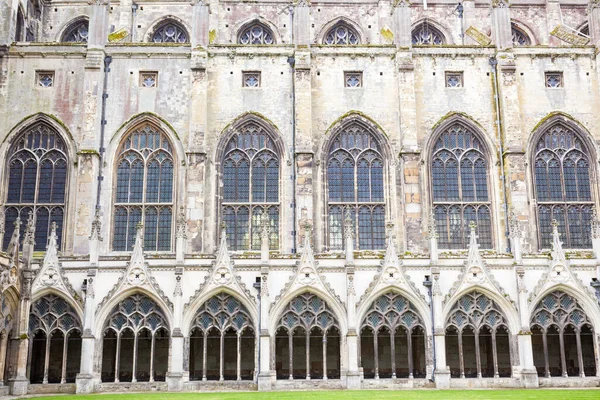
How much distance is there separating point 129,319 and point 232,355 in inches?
193

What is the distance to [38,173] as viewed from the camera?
31469mm

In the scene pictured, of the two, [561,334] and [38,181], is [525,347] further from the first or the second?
[38,181]

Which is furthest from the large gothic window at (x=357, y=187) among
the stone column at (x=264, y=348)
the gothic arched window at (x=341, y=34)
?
the gothic arched window at (x=341, y=34)

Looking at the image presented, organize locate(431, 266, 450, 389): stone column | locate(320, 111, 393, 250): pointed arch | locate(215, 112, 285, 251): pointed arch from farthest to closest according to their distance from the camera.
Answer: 1. locate(320, 111, 393, 250): pointed arch
2. locate(215, 112, 285, 251): pointed arch
3. locate(431, 266, 450, 389): stone column

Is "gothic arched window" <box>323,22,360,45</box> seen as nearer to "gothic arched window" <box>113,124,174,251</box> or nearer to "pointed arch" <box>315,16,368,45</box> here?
"pointed arch" <box>315,16,368,45</box>

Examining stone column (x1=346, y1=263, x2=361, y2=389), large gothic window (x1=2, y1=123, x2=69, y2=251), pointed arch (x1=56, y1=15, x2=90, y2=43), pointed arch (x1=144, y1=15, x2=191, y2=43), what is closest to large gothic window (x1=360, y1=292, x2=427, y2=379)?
stone column (x1=346, y1=263, x2=361, y2=389)

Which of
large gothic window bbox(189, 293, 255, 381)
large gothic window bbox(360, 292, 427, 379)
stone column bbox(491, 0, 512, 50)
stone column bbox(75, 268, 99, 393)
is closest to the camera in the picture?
stone column bbox(75, 268, 99, 393)

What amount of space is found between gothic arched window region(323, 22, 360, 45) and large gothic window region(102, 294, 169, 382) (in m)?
22.1

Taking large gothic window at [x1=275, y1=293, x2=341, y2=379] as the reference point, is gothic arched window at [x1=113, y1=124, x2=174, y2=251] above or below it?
above

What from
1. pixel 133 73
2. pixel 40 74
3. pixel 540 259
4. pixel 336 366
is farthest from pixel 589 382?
pixel 40 74

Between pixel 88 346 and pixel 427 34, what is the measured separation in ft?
91.8

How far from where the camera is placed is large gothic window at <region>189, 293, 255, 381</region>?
23766 millimetres

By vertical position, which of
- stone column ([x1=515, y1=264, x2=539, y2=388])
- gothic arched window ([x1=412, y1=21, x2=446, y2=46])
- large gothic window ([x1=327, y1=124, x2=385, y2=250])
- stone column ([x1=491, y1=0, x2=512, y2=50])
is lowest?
stone column ([x1=515, y1=264, x2=539, y2=388])

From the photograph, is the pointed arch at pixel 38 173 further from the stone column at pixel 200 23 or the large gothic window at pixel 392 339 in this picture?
the large gothic window at pixel 392 339
